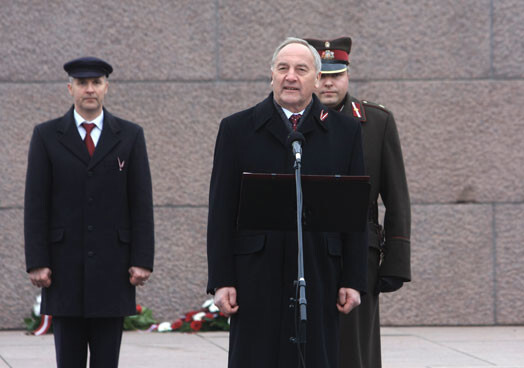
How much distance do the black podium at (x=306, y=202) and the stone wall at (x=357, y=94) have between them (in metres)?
5.12

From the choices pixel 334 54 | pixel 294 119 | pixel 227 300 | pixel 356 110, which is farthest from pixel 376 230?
pixel 227 300

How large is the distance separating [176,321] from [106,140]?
3.80m

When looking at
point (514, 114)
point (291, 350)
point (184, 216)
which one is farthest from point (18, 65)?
point (291, 350)

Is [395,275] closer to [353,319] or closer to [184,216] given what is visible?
[353,319]

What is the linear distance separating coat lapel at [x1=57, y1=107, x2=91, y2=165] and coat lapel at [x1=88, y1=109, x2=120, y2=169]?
→ 0.14ft

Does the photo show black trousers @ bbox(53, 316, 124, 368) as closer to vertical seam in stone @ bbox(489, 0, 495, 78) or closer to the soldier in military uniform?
the soldier in military uniform

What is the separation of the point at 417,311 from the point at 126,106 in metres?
3.15

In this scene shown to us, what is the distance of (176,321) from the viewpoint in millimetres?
8742

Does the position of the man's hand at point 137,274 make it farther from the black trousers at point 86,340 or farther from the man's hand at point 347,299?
the man's hand at point 347,299

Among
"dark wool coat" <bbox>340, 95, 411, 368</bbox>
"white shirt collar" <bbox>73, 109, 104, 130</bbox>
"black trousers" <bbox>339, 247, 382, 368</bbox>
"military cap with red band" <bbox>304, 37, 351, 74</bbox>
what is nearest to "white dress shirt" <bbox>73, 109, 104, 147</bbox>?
"white shirt collar" <bbox>73, 109, 104, 130</bbox>

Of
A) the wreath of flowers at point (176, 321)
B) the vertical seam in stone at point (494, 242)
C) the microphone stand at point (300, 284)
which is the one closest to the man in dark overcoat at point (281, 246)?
the microphone stand at point (300, 284)

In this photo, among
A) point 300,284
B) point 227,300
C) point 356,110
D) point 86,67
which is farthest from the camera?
point 86,67

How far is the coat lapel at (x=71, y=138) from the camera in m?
5.16

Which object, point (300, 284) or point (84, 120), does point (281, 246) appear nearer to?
point (300, 284)
